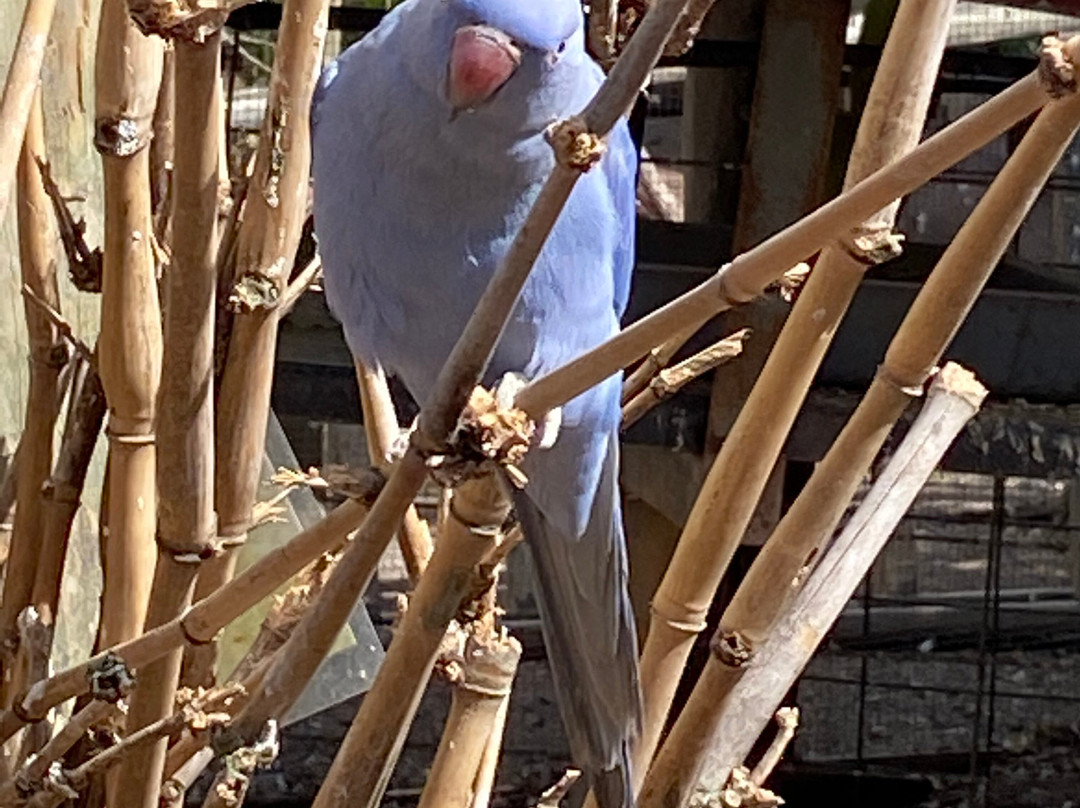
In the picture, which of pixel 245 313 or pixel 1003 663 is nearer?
pixel 245 313

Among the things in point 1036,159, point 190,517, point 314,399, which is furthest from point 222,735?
point 314,399

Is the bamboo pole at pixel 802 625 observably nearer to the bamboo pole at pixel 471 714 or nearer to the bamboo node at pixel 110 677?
the bamboo pole at pixel 471 714

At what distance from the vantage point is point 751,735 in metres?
0.64

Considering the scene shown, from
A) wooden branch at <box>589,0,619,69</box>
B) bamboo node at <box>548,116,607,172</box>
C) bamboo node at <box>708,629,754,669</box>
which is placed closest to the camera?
bamboo node at <box>548,116,607,172</box>

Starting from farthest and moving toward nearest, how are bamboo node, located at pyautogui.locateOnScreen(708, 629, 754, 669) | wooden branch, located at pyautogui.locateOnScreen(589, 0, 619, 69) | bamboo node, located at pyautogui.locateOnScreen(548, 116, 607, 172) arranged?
wooden branch, located at pyautogui.locateOnScreen(589, 0, 619, 69), bamboo node, located at pyautogui.locateOnScreen(708, 629, 754, 669), bamboo node, located at pyautogui.locateOnScreen(548, 116, 607, 172)

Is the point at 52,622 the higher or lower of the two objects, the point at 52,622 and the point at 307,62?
the lower

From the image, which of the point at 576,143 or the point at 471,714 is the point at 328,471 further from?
the point at 576,143

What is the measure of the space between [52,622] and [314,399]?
36.1 inches

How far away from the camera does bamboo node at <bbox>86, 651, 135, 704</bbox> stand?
1.86ft

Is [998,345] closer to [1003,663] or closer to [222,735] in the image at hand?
[1003,663]

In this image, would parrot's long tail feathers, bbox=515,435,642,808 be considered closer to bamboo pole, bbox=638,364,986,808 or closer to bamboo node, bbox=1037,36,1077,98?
bamboo pole, bbox=638,364,986,808

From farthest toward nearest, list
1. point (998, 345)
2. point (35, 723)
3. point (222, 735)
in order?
point (998, 345)
point (35, 723)
point (222, 735)

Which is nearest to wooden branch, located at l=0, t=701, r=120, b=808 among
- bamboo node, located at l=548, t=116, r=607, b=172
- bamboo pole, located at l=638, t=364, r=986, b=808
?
bamboo pole, located at l=638, t=364, r=986, b=808

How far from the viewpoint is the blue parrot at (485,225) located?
30.8 inches
